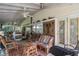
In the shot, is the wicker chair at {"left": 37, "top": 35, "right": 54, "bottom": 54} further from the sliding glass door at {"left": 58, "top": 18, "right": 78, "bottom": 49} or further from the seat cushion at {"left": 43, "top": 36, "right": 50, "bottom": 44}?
the sliding glass door at {"left": 58, "top": 18, "right": 78, "bottom": 49}

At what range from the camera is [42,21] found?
7.86 ft

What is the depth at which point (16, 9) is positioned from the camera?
2355 mm

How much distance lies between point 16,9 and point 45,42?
76 cm

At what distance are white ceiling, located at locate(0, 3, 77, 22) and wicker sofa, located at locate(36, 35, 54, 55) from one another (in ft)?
1.58

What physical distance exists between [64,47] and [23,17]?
2.92 ft

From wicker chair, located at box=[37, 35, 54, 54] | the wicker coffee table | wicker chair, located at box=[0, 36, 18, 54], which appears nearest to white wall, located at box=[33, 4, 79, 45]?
wicker chair, located at box=[37, 35, 54, 54]

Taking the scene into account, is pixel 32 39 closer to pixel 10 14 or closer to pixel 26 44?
pixel 26 44

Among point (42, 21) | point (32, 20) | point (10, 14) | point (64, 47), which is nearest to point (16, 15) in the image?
point (10, 14)

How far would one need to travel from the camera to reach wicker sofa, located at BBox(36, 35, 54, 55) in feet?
7.82

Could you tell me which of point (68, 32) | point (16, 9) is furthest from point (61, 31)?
point (16, 9)

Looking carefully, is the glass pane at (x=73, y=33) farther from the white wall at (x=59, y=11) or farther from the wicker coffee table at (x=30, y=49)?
the wicker coffee table at (x=30, y=49)

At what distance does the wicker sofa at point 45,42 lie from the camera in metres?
2.38

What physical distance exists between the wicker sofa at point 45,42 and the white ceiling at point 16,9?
48cm

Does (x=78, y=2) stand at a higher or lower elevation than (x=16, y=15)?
higher
